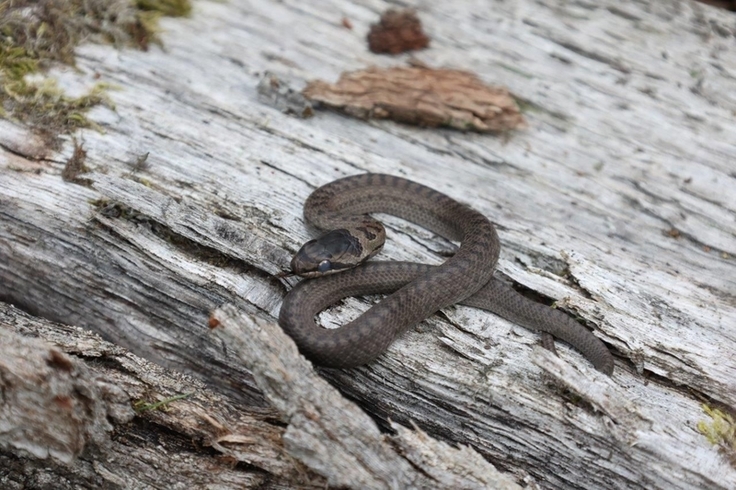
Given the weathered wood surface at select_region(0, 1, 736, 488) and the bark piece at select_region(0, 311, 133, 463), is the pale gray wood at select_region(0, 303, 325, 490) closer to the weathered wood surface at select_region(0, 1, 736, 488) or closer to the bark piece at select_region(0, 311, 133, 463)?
the bark piece at select_region(0, 311, 133, 463)

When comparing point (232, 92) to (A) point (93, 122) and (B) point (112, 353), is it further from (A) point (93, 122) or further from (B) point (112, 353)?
(B) point (112, 353)

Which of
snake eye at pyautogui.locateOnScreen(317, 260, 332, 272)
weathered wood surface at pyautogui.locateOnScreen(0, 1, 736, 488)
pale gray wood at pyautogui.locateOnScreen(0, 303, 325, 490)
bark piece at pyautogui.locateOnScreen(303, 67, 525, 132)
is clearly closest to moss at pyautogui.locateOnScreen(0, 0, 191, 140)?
weathered wood surface at pyautogui.locateOnScreen(0, 1, 736, 488)

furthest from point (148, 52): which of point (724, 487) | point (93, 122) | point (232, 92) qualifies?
point (724, 487)

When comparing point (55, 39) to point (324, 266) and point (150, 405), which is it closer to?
point (324, 266)

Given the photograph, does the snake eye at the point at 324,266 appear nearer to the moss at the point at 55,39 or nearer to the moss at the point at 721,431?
the moss at the point at 55,39

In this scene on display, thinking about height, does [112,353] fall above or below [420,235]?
below

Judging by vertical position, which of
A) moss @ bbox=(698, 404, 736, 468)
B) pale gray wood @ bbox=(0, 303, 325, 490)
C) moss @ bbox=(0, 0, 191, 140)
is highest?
moss @ bbox=(0, 0, 191, 140)

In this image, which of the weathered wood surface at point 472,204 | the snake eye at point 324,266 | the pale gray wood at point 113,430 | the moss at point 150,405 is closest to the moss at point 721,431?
the weathered wood surface at point 472,204
